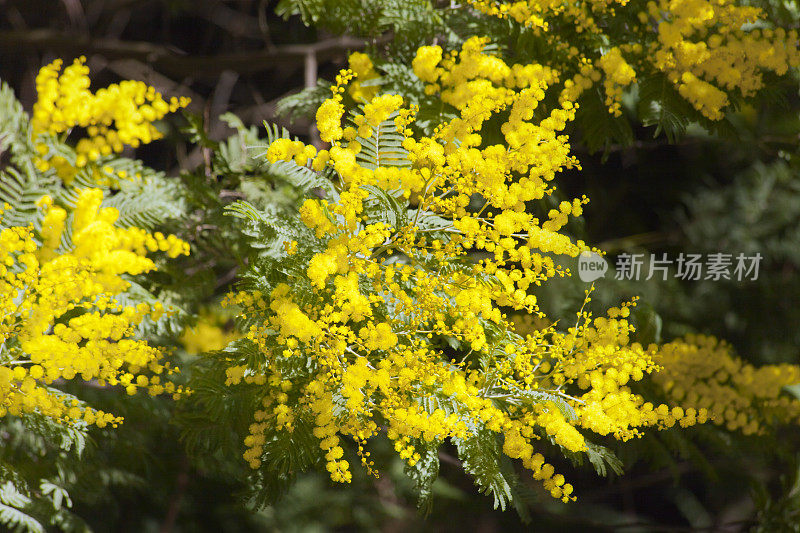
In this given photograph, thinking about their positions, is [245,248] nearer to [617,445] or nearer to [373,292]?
[373,292]

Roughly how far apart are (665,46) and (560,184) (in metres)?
0.39

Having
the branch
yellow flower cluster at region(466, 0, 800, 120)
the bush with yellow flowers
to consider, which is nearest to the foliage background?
the branch

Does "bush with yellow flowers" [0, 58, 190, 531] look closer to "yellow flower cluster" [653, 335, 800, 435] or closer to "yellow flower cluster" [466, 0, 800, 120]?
"yellow flower cluster" [466, 0, 800, 120]

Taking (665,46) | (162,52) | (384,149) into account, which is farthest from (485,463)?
(162,52)

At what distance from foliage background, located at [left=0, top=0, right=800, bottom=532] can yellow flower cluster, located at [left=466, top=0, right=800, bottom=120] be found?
0.93ft

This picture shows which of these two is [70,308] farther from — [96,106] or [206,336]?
[206,336]

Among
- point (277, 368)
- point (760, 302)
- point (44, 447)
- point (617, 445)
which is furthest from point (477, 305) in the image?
point (760, 302)

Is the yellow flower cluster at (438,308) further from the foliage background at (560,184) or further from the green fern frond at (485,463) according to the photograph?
the foliage background at (560,184)

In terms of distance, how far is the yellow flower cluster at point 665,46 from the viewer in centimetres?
106

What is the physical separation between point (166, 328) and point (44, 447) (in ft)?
1.09

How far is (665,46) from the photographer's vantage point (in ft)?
3.54

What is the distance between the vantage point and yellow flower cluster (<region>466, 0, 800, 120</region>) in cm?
106

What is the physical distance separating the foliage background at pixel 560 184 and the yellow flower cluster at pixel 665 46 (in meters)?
0.28

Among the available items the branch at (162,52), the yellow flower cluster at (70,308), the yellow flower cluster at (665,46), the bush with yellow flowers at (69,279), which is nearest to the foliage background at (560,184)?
the branch at (162,52)
